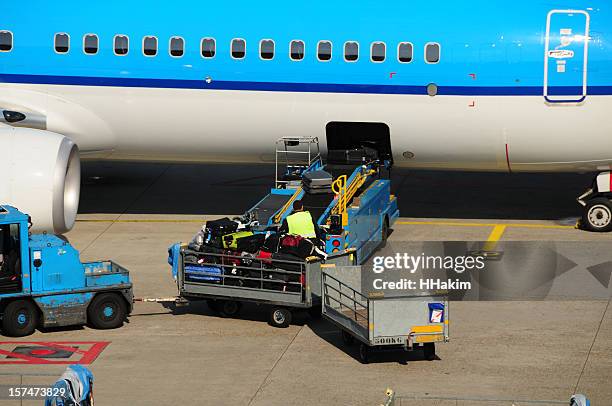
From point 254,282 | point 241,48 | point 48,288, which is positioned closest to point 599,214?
point 241,48

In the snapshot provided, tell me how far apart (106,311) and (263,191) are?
449 inches

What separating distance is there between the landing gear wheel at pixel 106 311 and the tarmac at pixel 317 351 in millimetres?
137

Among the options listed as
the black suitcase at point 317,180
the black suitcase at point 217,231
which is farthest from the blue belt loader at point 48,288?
the black suitcase at point 317,180

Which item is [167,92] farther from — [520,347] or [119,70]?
[520,347]

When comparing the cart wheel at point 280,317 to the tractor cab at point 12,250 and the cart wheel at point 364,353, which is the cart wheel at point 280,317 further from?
the tractor cab at point 12,250

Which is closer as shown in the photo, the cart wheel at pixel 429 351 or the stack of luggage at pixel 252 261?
the cart wheel at pixel 429 351

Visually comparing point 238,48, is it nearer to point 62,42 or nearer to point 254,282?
point 62,42

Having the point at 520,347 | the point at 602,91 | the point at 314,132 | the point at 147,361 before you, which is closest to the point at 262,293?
the point at 147,361

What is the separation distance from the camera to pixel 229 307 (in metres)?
19.5

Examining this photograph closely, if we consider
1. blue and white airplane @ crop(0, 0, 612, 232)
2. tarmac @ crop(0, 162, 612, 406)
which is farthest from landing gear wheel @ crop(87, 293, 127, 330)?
blue and white airplane @ crop(0, 0, 612, 232)

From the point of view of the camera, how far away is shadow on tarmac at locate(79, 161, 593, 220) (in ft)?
91.0

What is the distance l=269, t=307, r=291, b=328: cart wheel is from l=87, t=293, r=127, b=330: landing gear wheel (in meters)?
2.38

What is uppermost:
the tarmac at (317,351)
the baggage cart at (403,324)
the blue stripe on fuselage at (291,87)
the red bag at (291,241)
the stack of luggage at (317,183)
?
the blue stripe on fuselage at (291,87)

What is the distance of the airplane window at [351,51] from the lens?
23672 mm
